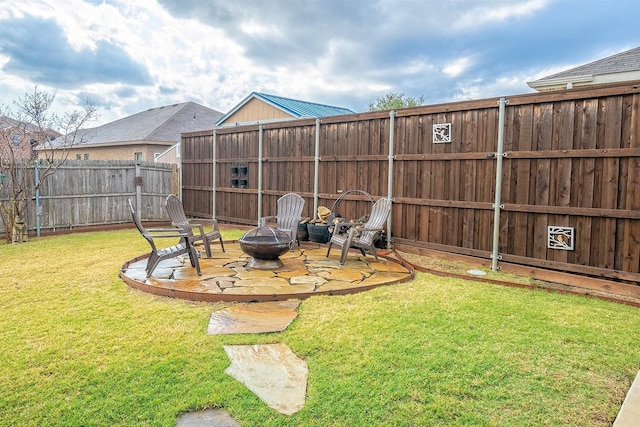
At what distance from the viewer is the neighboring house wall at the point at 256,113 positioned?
561 inches

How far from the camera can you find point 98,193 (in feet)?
30.7

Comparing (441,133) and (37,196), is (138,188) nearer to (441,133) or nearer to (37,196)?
(37,196)

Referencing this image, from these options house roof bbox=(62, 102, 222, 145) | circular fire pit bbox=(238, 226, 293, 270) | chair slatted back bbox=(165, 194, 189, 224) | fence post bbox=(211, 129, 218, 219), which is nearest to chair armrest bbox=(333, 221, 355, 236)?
circular fire pit bbox=(238, 226, 293, 270)

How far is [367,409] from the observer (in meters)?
2.08

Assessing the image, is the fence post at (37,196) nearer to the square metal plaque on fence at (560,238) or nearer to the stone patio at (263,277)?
the stone patio at (263,277)

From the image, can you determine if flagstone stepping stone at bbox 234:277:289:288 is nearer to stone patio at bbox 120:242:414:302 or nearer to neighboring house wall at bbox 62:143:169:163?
stone patio at bbox 120:242:414:302

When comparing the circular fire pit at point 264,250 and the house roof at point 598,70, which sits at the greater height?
the house roof at point 598,70

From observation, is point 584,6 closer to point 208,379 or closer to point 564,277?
point 564,277

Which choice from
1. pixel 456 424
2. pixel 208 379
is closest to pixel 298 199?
pixel 208 379

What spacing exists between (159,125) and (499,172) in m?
18.0

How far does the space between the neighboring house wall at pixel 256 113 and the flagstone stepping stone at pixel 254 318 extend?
34.8 ft

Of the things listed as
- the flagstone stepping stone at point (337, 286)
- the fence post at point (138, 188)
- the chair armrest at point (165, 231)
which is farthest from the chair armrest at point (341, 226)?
the fence post at point (138, 188)

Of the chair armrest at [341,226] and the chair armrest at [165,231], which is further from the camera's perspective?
the chair armrest at [341,226]

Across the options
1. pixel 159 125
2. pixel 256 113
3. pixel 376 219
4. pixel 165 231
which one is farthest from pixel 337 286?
pixel 159 125
